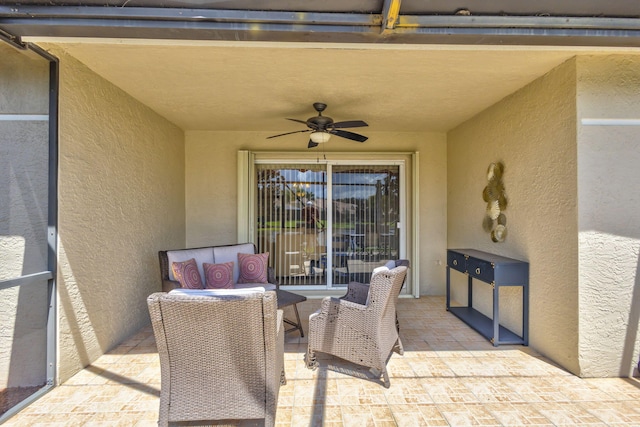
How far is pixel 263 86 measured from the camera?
2.91 m

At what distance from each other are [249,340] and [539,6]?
8.08 feet

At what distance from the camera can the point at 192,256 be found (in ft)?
11.5

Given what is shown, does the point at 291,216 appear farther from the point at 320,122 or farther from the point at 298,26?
the point at 298,26

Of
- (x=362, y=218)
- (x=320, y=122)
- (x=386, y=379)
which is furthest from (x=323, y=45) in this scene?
(x=362, y=218)

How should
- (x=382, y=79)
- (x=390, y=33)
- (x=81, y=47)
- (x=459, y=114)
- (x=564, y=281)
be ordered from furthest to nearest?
(x=459, y=114)
(x=382, y=79)
(x=564, y=281)
(x=81, y=47)
(x=390, y=33)

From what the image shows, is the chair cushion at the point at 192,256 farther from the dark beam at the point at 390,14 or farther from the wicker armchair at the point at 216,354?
the dark beam at the point at 390,14

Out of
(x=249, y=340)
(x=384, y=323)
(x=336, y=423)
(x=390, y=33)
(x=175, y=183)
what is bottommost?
(x=336, y=423)

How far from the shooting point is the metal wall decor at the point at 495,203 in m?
3.27

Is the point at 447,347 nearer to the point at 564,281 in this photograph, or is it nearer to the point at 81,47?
the point at 564,281

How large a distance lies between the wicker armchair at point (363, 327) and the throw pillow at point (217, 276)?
52.0 inches

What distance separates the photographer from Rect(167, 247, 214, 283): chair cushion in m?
3.29

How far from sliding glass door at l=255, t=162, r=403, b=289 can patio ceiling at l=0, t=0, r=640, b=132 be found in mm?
1395

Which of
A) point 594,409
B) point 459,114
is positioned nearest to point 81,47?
point 459,114

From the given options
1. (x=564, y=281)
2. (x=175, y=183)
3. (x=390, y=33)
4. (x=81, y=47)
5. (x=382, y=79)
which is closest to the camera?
(x=390, y=33)
